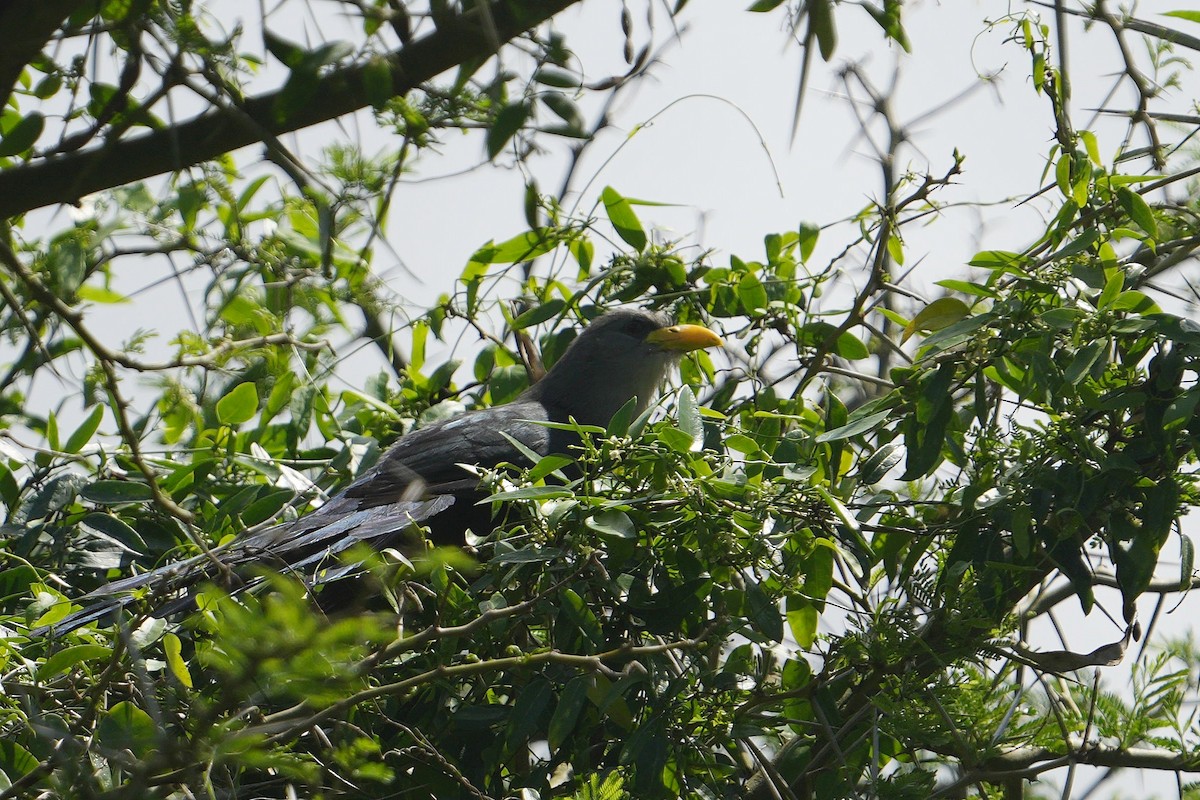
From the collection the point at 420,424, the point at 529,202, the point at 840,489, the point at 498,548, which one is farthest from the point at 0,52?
the point at 420,424

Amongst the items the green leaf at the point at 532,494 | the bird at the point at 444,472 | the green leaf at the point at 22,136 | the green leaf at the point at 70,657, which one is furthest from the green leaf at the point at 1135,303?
the green leaf at the point at 70,657

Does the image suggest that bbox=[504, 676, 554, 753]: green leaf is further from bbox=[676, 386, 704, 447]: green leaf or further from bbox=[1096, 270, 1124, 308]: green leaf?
bbox=[1096, 270, 1124, 308]: green leaf

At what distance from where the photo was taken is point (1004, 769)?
3.06m

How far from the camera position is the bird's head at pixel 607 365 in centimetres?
543

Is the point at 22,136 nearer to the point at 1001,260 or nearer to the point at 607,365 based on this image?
the point at 1001,260

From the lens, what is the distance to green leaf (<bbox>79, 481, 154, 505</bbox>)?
3.47 m

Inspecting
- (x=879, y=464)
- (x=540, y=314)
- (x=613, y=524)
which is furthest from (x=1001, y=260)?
(x=540, y=314)

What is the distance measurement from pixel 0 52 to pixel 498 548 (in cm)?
146

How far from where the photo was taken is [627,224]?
397 cm

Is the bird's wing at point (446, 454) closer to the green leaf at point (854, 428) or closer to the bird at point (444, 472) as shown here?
the bird at point (444, 472)

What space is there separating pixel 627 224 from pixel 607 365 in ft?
5.32

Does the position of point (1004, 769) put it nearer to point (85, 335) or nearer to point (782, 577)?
point (782, 577)

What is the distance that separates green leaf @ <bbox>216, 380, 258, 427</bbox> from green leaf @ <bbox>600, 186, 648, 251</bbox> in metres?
1.30

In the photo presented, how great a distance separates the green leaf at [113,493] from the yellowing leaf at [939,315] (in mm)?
2259
